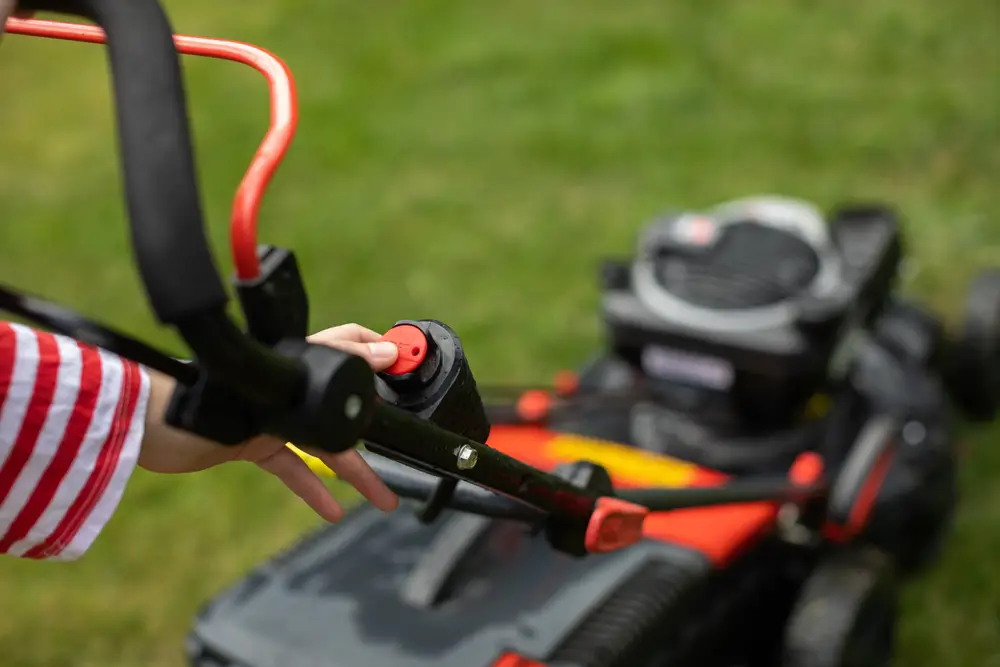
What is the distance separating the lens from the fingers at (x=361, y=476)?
71cm

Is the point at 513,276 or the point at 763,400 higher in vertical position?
the point at 763,400

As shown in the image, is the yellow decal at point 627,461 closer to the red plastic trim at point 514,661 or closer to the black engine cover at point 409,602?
the black engine cover at point 409,602

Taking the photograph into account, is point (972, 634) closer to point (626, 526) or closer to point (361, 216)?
point (626, 526)

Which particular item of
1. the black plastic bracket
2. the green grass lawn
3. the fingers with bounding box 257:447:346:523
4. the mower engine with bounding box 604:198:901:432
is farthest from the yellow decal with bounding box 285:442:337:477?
the green grass lawn

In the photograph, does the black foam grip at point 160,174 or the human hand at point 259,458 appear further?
the human hand at point 259,458

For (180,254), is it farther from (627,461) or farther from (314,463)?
(627,461)

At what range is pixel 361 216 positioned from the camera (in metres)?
2.64

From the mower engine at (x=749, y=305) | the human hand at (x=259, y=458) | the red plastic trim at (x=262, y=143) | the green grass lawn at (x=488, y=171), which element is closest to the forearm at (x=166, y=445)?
the human hand at (x=259, y=458)

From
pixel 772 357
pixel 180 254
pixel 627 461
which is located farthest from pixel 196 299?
pixel 772 357

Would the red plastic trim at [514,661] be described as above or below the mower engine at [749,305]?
below

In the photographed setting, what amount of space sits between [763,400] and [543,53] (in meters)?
2.05

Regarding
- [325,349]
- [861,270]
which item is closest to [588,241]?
[861,270]

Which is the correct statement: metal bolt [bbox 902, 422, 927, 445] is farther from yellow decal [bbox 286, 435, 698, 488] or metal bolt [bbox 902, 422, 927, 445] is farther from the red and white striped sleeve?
the red and white striped sleeve

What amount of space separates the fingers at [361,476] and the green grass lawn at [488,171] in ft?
3.55
